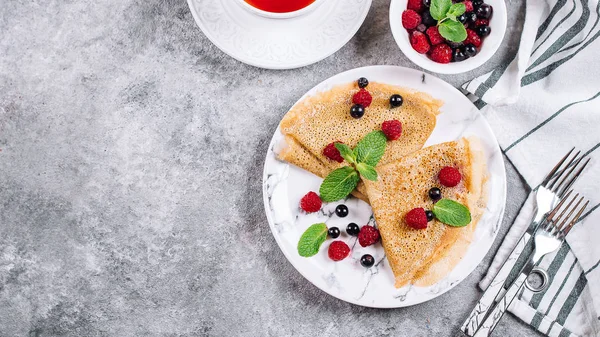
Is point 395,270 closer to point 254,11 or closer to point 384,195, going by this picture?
point 384,195

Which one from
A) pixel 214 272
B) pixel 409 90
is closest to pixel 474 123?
pixel 409 90

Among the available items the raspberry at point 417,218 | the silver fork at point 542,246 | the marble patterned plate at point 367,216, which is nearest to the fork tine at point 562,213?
the silver fork at point 542,246

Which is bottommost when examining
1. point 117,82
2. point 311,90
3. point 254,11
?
point 117,82

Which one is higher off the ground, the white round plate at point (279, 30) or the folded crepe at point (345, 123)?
the white round plate at point (279, 30)

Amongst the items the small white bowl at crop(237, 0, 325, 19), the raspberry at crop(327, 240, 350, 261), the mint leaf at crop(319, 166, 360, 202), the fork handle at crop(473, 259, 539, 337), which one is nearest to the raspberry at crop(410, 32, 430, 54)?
the small white bowl at crop(237, 0, 325, 19)

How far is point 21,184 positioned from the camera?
229 cm

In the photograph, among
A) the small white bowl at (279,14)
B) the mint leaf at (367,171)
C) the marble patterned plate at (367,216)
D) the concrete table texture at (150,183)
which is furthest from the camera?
the concrete table texture at (150,183)

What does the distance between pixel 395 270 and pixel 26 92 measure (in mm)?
1499

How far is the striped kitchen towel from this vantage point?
221 centimetres

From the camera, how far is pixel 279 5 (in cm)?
196

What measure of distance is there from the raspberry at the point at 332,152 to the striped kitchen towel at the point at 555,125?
1.77 ft

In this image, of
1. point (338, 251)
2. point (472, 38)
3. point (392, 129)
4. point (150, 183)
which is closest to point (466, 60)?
point (472, 38)

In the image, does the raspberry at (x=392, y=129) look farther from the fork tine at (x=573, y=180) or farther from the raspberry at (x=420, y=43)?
the fork tine at (x=573, y=180)

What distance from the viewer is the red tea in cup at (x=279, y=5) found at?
1.96 m
